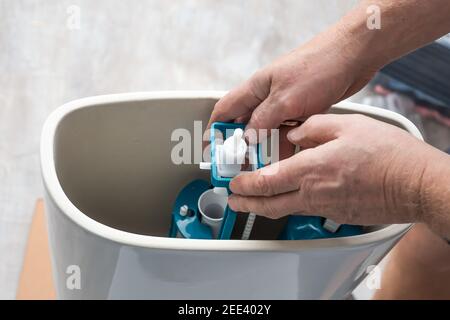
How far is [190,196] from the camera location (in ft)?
2.51

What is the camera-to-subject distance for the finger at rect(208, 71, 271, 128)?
0.68 meters

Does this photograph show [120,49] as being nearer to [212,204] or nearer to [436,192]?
[212,204]

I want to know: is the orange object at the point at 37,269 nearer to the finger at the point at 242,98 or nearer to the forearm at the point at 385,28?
the finger at the point at 242,98

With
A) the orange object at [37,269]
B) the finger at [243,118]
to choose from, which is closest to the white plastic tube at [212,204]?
the finger at [243,118]

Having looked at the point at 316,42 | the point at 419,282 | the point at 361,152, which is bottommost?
the point at 419,282

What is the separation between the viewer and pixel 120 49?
133cm

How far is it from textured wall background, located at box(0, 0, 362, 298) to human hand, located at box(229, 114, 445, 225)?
707 mm

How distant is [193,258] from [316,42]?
306mm

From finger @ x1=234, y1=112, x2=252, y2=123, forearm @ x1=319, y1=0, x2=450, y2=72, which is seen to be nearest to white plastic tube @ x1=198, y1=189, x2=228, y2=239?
finger @ x1=234, y1=112, x2=252, y2=123

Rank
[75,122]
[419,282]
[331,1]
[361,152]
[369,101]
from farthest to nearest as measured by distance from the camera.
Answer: [331,1] → [369,101] → [419,282] → [75,122] → [361,152]

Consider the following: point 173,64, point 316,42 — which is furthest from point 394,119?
point 173,64

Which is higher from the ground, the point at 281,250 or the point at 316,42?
the point at 316,42
